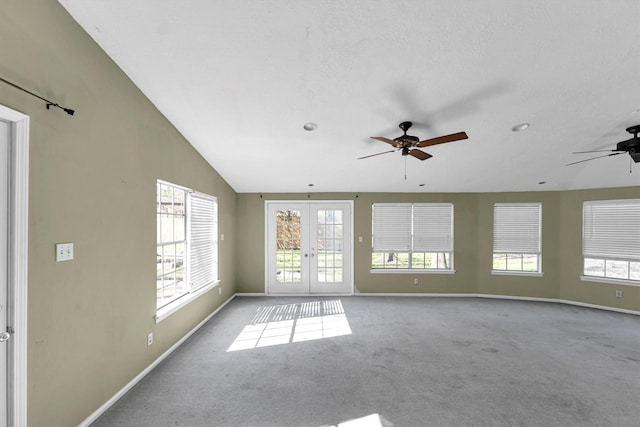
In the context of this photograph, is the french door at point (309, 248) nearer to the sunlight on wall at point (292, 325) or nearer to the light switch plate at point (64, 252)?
the sunlight on wall at point (292, 325)

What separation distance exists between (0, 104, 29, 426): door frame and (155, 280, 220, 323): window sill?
4.58ft

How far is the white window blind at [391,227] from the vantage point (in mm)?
5988

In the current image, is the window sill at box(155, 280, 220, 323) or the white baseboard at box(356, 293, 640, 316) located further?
the white baseboard at box(356, 293, 640, 316)

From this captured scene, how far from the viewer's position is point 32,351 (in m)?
1.72

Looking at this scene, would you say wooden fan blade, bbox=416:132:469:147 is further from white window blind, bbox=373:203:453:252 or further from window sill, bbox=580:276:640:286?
window sill, bbox=580:276:640:286

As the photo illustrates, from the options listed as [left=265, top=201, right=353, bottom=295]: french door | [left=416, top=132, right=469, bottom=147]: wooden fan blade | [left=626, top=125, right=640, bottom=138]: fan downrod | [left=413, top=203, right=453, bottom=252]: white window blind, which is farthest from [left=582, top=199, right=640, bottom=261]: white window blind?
[left=416, top=132, right=469, bottom=147]: wooden fan blade

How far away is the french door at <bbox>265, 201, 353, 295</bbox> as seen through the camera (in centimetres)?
600

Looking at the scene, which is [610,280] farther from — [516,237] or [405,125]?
[405,125]

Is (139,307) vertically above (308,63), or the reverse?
(308,63)

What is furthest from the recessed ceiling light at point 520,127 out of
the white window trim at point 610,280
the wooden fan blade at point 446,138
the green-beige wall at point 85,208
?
the green-beige wall at point 85,208

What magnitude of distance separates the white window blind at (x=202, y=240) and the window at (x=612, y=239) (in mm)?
6935

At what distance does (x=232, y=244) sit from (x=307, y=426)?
13.5 ft

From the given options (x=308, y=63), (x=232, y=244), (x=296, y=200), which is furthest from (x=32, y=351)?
(x=296, y=200)

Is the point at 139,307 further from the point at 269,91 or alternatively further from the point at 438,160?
the point at 438,160
